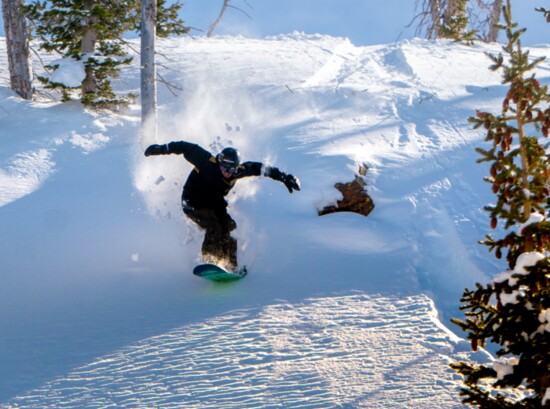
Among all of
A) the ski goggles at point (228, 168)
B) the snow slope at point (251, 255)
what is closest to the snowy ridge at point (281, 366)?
the snow slope at point (251, 255)

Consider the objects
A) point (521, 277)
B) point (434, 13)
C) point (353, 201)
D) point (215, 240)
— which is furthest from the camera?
point (434, 13)

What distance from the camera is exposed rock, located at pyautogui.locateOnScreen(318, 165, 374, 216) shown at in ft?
29.0

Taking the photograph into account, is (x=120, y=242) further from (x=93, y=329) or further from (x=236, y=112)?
(x=236, y=112)

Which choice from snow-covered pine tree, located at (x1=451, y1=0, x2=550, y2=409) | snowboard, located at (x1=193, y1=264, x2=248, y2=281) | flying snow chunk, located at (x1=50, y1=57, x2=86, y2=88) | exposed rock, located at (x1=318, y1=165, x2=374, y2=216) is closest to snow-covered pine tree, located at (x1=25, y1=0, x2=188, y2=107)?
flying snow chunk, located at (x1=50, y1=57, x2=86, y2=88)

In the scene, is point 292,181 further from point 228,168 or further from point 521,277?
point 521,277

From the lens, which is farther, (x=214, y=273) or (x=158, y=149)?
(x=158, y=149)

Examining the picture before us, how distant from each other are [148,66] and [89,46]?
314cm

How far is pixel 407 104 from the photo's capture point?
14125 mm

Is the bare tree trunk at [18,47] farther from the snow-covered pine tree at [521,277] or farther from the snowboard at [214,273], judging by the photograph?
the snow-covered pine tree at [521,277]

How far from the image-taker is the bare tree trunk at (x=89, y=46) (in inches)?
516

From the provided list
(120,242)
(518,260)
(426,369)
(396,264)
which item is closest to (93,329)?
(120,242)

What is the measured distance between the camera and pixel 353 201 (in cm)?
901

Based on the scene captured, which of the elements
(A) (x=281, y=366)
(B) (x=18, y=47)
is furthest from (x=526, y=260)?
(B) (x=18, y=47)

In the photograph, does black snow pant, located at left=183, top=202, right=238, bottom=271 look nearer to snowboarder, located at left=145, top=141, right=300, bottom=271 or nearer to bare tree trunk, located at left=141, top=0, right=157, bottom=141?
snowboarder, located at left=145, top=141, right=300, bottom=271
